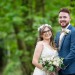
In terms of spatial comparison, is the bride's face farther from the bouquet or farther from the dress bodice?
the bouquet

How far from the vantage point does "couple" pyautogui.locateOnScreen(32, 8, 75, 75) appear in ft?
20.1

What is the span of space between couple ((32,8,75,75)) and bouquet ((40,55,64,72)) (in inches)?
3.3

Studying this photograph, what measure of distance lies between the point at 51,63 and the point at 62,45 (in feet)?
1.10

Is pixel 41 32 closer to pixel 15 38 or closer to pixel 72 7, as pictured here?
pixel 72 7

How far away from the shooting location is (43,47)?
6.52 meters

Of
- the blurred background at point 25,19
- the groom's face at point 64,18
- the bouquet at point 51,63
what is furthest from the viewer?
the blurred background at point 25,19

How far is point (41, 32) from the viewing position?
653 cm

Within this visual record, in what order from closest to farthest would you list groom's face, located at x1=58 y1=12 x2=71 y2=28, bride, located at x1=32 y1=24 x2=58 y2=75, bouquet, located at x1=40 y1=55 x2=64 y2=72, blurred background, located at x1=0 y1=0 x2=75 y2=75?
1. bouquet, located at x1=40 y1=55 x2=64 y2=72
2. groom's face, located at x1=58 y1=12 x2=71 y2=28
3. bride, located at x1=32 y1=24 x2=58 y2=75
4. blurred background, located at x1=0 y1=0 x2=75 y2=75

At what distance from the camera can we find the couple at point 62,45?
6.13 m

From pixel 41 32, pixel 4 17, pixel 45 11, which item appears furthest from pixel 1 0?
pixel 41 32

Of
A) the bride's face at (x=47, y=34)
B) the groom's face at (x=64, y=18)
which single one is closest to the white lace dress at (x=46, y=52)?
the bride's face at (x=47, y=34)

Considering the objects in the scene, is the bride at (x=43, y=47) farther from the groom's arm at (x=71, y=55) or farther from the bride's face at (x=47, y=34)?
the groom's arm at (x=71, y=55)

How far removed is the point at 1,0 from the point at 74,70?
5.21 meters

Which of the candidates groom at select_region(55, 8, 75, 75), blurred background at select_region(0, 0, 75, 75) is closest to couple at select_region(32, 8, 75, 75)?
groom at select_region(55, 8, 75, 75)
